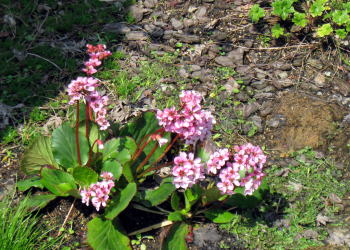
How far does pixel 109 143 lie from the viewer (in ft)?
9.96

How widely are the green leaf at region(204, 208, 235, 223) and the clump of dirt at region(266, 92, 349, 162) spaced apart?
30.5 inches

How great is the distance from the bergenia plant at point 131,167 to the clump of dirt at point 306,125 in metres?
0.64

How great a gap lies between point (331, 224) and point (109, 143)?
59.4 inches

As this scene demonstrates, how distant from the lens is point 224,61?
13.4ft

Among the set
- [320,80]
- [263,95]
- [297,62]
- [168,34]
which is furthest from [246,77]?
[168,34]

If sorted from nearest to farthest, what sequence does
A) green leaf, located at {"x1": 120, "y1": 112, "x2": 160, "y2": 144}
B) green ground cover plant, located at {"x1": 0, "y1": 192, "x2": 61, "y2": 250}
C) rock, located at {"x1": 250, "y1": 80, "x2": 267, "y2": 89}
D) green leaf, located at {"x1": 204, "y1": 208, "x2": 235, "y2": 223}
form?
green ground cover plant, located at {"x1": 0, "y1": 192, "x2": 61, "y2": 250}, green leaf, located at {"x1": 204, "y1": 208, "x2": 235, "y2": 223}, green leaf, located at {"x1": 120, "y1": 112, "x2": 160, "y2": 144}, rock, located at {"x1": 250, "y1": 80, "x2": 267, "y2": 89}

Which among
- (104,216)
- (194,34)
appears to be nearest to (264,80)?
(194,34)

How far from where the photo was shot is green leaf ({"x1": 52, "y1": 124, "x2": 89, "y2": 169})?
3.00 meters

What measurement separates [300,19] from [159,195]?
2.22m

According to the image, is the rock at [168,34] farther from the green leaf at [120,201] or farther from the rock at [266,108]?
the green leaf at [120,201]

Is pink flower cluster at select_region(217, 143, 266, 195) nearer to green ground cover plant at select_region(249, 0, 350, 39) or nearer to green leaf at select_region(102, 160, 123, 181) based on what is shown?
green leaf at select_region(102, 160, 123, 181)

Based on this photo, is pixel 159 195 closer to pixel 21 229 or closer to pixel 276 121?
pixel 21 229

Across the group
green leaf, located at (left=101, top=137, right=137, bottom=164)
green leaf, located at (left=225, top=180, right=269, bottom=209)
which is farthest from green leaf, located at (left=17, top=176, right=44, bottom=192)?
green leaf, located at (left=225, top=180, right=269, bottom=209)

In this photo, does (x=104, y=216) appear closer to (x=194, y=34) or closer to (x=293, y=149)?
(x=293, y=149)
